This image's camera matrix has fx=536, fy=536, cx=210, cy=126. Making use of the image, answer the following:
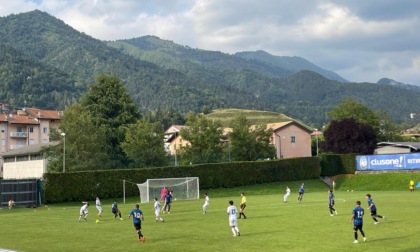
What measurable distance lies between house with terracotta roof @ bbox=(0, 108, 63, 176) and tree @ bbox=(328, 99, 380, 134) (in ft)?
232

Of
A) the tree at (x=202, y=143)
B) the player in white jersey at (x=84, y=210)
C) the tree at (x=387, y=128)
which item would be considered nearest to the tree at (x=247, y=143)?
the tree at (x=202, y=143)

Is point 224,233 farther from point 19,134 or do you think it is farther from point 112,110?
point 19,134

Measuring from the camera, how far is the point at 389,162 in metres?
83.9

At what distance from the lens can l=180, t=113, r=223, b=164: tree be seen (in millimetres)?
90238

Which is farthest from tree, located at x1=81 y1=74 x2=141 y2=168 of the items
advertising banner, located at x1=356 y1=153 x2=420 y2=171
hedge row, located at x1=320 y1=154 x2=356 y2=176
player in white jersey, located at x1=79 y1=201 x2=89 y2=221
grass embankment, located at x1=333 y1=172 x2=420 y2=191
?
player in white jersey, located at x1=79 y1=201 x2=89 y2=221

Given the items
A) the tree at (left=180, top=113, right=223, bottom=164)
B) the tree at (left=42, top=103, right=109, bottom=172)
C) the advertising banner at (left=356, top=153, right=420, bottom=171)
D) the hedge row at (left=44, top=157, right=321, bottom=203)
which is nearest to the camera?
the hedge row at (left=44, top=157, right=321, bottom=203)

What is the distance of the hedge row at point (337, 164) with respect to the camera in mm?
90750

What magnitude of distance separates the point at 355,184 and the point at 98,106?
4379 centimetres

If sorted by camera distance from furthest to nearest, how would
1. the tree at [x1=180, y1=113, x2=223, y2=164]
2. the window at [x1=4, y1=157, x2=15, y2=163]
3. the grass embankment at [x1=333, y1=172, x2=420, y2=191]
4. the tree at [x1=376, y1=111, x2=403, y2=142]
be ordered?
the tree at [x1=376, y1=111, x2=403, y2=142], the window at [x1=4, y1=157, x2=15, y2=163], the tree at [x1=180, y1=113, x2=223, y2=164], the grass embankment at [x1=333, y1=172, x2=420, y2=191]

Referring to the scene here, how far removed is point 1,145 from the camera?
134500 mm

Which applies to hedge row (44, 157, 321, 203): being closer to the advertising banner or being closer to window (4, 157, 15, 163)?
the advertising banner

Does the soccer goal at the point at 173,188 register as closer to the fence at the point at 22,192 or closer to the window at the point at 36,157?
the fence at the point at 22,192

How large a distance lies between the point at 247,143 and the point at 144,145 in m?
19.0

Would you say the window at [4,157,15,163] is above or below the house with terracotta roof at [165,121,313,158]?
below
